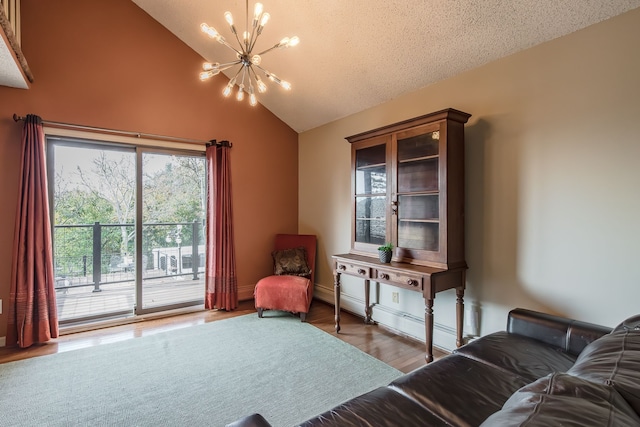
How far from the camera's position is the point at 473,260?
8.82 feet

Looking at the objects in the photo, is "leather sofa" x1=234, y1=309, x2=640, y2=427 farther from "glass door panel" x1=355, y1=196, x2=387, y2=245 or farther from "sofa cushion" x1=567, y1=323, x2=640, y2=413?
"glass door panel" x1=355, y1=196, x2=387, y2=245

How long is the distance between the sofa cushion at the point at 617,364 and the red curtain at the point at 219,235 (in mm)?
3607

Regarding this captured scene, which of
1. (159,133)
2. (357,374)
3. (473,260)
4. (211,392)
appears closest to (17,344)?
(211,392)

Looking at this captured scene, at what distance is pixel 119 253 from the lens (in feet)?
12.0

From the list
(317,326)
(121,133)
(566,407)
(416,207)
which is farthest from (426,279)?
(121,133)

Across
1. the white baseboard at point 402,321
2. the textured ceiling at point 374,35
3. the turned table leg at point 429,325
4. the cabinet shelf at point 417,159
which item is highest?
the textured ceiling at point 374,35

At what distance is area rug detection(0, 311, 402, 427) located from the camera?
1.96 metres

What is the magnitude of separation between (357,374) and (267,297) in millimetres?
1608

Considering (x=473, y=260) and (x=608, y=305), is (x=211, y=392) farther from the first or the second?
(x=608, y=305)

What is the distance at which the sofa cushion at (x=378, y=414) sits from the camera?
3.94 ft

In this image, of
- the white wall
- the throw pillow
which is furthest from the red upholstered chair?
the white wall

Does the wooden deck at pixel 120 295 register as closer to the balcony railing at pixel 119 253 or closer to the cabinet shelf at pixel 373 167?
the balcony railing at pixel 119 253

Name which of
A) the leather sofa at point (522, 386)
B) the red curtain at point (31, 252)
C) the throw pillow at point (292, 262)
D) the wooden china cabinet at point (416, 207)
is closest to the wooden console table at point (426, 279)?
the wooden china cabinet at point (416, 207)

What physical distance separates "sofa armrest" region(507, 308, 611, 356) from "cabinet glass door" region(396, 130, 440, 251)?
0.78 metres
